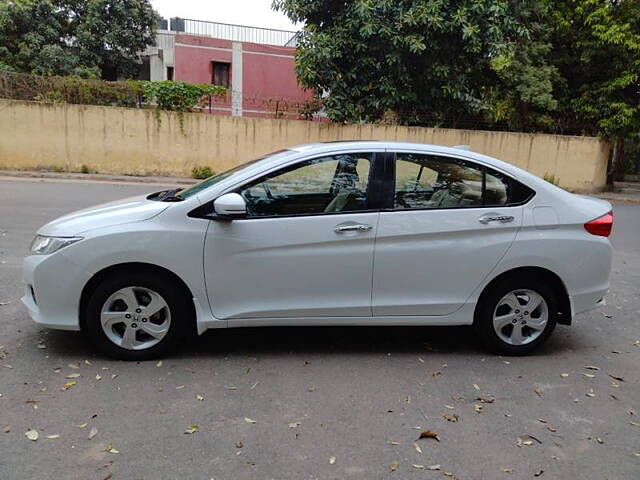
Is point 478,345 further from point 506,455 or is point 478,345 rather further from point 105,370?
point 105,370

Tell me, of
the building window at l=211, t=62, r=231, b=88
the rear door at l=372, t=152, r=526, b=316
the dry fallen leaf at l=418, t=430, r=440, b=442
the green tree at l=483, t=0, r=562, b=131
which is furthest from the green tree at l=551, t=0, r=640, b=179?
the dry fallen leaf at l=418, t=430, r=440, b=442

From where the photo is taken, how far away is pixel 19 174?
1642cm

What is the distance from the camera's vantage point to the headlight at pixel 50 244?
147 inches

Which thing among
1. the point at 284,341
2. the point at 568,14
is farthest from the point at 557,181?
the point at 284,341

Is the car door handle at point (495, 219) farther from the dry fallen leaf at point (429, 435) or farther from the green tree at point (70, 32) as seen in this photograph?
the green tree at point (70, 32)

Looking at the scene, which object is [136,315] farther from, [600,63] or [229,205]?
[600,63]

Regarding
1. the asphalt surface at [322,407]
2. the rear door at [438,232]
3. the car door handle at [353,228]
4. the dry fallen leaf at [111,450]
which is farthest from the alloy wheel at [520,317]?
the dry fallen leaf at [111,450]

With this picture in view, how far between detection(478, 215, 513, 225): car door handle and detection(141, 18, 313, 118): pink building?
23.7m

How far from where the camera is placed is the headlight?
3.73 metres

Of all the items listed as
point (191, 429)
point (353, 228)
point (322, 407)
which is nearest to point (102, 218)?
point (191, 429)

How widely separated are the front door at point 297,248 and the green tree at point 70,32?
22011mm

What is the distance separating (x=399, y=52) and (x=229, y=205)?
14.1 m

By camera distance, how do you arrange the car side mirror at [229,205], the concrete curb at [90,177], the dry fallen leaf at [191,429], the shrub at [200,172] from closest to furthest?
the dry fallen leaf at [191,429] < the car side mirror at [229,205] < the concrete curb at [90,177] < the shrub at [200,172]

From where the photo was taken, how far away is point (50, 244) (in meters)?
3.77
